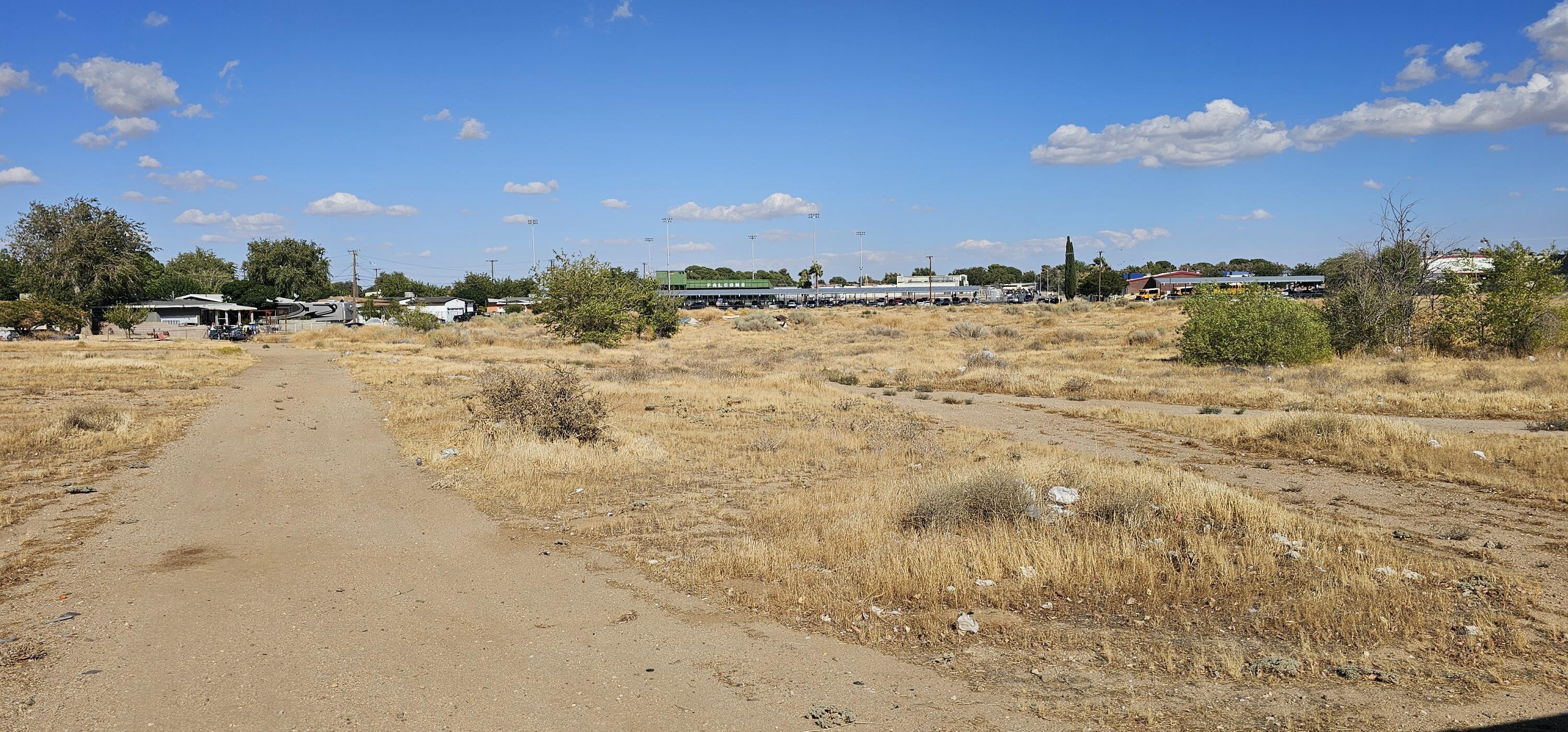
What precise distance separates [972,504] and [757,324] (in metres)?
68.3

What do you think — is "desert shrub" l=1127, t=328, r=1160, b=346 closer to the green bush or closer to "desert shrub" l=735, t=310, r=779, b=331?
the green bush

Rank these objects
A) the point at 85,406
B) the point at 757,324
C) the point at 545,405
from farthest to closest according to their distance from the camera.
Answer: the point at 757,324 → the point at 85,406 → the point at 545,405

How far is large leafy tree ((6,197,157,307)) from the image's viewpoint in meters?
76.7

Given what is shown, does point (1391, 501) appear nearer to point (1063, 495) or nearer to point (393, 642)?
point (1063, 495)

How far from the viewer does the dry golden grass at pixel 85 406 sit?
14.1 m

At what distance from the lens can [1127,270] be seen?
195 meters

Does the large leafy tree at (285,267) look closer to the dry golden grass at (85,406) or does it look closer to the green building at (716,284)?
the green building at (716,284)

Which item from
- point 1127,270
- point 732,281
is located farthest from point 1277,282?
point 732,281

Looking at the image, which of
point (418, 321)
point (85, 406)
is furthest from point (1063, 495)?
point (418, 321)

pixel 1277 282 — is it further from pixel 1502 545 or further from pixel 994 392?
pixel 1502 545

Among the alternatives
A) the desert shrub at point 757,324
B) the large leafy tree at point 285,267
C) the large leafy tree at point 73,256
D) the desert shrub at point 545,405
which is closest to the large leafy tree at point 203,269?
the large leafy tree at point 285,267

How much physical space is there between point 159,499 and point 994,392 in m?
25.0

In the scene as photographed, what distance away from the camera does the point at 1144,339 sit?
4984 centimetres

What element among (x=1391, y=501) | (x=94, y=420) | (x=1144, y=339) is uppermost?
(x=1144, y=339)
